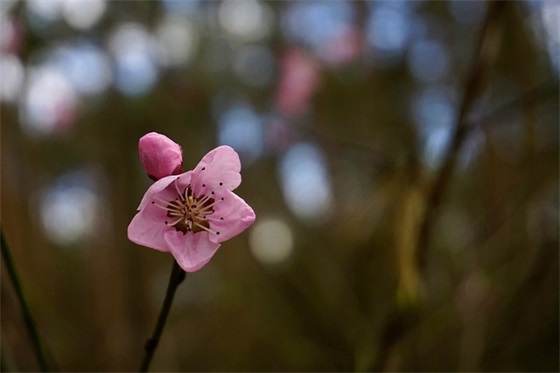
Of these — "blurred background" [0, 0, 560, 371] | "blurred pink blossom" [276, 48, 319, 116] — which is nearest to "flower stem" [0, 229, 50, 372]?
"blurred background" [0, 0, 560, 371]

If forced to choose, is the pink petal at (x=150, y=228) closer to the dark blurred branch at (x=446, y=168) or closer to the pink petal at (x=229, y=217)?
the pink petal at (x=229, y=217)

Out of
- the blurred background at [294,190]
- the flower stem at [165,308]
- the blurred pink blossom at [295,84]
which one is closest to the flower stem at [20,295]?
the flower stem at [165,308]

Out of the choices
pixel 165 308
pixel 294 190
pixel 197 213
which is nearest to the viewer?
pixel 165 308

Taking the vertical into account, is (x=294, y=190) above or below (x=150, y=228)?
below

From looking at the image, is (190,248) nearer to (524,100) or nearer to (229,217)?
(229,217)

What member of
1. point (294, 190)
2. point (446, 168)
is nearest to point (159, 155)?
point (446, 168)

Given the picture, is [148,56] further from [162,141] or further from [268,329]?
[162,141]
